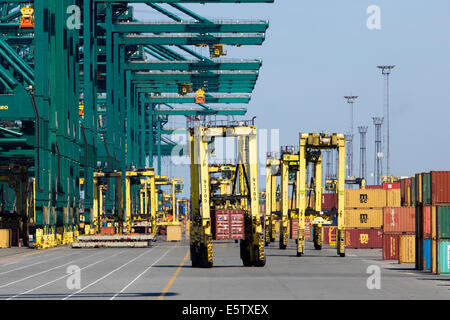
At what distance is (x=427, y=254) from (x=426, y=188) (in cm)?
312

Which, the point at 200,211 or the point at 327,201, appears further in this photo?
the point at 327,201

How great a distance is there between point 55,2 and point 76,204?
1916cm

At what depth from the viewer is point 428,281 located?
33656 mm

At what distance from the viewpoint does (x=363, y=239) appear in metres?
70.2

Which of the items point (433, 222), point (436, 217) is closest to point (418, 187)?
point (433, 222)

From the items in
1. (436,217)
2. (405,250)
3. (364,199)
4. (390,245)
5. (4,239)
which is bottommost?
(4,239)

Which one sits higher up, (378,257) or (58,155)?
(58,155)

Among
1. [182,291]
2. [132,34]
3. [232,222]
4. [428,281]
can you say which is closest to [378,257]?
[232,222]

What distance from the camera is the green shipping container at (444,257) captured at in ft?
121

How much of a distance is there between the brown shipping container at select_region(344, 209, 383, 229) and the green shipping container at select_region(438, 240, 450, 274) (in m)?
32.4

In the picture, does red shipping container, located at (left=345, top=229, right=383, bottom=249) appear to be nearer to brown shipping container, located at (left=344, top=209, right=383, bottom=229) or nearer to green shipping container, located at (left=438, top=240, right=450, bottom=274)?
brown shipping container, located at (left=344, top=209, right=383, bottom=229)

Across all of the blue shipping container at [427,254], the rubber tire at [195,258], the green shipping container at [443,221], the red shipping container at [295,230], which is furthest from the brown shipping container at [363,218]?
the green shipping container at [443,221]

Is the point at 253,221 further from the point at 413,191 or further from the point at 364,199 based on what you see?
the point at 364,199
